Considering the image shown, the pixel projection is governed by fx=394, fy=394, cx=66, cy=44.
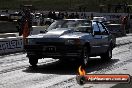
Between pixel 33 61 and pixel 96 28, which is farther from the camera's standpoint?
pixel 96 28

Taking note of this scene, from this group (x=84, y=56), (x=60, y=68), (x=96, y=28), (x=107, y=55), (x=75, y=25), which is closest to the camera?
(x=84, y=56)

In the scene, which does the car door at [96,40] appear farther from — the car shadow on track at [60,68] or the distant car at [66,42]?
the car shadow on track at [60,68]

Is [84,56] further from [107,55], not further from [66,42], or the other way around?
[107,55]

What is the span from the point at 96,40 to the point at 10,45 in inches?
279

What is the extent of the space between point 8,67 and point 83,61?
2517 mm

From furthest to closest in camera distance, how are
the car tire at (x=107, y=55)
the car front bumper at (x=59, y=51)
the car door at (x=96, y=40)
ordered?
the car tire at (x=107, y=55) < the car door at (x=96, y=40) < the car front bumper at (x=59, y=51)

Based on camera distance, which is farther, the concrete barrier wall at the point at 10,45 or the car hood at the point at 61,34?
the concrete barrier wall at the point at 10,45

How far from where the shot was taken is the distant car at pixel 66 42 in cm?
1144

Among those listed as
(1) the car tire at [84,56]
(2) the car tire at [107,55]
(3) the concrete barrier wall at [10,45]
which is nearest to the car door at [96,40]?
(1) the car tire at [84,56]

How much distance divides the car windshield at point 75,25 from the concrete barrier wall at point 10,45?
19.4ft

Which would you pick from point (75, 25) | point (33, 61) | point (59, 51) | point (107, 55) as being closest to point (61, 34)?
point (59, 51)

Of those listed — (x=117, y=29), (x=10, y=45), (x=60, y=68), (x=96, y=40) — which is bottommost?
(x=117, y=29)

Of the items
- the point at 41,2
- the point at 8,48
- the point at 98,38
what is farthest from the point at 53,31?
the point at 41,2

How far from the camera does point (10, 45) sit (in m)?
19.2
